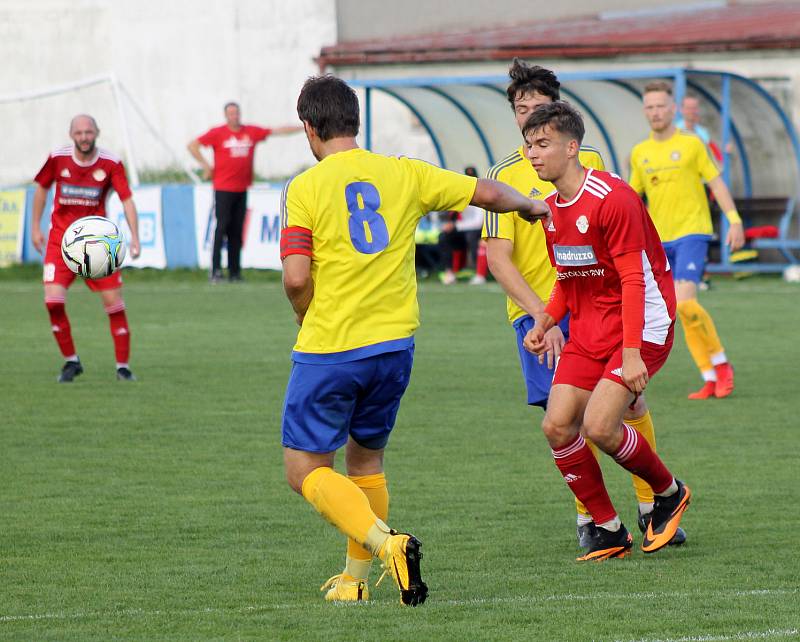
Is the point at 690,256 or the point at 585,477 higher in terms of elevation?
the point at 585,477

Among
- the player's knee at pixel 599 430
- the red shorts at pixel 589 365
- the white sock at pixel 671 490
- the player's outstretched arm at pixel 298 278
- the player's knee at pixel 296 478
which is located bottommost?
the white sock at pixel 671 490

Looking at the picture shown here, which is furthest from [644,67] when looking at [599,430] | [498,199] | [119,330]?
[498,199]

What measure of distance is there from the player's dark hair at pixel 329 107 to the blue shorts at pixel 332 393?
77cm

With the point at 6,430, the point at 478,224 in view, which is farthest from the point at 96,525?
the point at 478,224

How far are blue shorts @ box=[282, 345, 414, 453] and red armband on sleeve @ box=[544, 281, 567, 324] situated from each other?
111 cm

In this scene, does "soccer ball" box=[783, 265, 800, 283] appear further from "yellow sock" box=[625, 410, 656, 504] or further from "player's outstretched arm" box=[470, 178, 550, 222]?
"player's outstretched arm" box=[470, 178, 550, 222]

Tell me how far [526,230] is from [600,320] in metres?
0.81

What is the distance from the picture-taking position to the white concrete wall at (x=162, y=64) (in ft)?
115

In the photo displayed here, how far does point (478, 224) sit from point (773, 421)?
12.8 m

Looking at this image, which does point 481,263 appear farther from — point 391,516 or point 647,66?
point 391,516

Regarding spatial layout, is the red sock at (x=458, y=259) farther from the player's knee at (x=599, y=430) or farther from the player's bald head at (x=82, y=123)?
the player's knee at (x=599, y=430)

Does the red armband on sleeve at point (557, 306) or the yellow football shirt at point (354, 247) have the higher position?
the yellow football shirt at point (354, 247)

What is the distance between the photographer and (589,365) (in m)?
6.31

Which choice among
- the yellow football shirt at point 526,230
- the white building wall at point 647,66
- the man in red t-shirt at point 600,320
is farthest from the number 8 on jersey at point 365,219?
the white building wall at point 647,66
